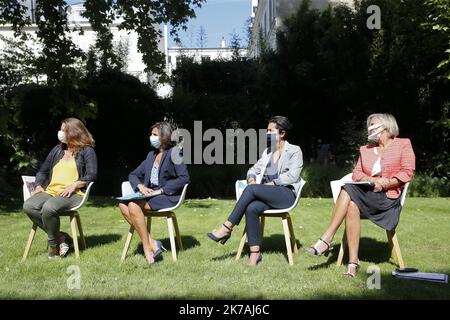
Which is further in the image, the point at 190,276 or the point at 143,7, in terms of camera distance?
the point at 143,7

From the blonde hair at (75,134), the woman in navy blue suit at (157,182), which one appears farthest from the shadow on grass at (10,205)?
the woman in navy blue suit at (157,182)

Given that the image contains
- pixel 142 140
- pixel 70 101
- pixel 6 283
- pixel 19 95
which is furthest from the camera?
pixel 142 140

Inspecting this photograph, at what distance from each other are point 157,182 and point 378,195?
7.20 ft

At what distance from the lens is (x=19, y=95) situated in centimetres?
1252

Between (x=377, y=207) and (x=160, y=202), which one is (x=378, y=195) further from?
(x=160, y=202)

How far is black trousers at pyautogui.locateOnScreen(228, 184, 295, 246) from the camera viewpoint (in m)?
4.94

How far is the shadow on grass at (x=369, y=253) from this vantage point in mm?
5036

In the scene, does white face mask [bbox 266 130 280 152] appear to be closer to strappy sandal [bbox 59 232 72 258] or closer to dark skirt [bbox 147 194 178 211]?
dark skirt [bbox 147 194 178 211]

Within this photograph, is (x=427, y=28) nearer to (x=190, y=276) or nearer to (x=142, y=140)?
(x=142, y=140)

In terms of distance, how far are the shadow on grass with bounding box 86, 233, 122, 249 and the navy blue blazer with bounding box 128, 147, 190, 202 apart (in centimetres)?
92

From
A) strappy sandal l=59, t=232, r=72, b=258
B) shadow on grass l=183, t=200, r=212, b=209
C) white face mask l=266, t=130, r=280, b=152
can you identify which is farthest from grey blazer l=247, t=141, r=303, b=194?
shadow on grass l=183, t=200, r=212, b=209

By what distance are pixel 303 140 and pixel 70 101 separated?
649cm
